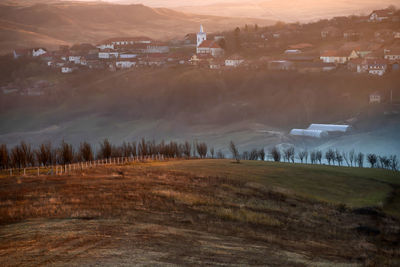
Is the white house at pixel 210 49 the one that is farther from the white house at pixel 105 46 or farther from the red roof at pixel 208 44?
the white house at pixel 105 46

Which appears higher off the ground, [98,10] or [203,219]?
[98,10]

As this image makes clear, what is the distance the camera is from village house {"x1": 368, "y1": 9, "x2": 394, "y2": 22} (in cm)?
14375

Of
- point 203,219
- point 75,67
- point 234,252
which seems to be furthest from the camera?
point 75,67

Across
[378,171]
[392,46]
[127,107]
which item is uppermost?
[392,46]

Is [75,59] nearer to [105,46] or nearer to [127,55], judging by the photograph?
[127,55]

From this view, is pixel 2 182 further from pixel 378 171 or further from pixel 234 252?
pixel 378 171

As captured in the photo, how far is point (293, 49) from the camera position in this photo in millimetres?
139500

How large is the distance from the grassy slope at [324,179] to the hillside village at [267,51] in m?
69.6

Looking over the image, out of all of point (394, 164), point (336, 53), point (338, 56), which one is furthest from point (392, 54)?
point (394, 164)

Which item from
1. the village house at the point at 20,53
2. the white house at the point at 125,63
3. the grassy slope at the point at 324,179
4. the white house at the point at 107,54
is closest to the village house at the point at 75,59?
the white house at the point at 107,54

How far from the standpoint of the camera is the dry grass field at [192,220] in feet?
55.6

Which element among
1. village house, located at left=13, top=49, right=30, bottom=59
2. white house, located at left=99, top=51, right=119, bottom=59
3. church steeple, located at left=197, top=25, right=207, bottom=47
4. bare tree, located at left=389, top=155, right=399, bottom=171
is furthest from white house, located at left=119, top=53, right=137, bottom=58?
bare tree, located at left=389, top=155, right=399, bottom=171

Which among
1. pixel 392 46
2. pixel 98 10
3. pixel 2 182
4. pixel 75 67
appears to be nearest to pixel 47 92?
pixel 75 67

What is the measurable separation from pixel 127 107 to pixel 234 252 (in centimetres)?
10340
